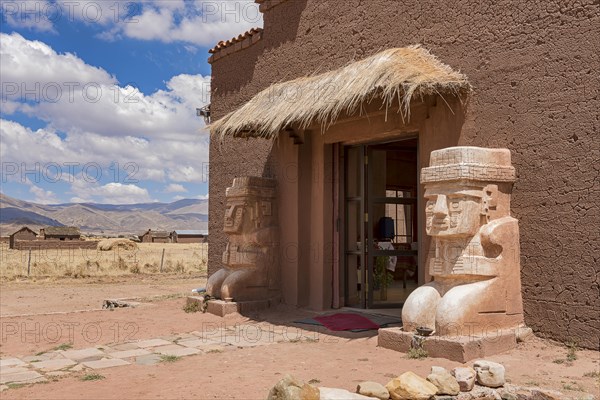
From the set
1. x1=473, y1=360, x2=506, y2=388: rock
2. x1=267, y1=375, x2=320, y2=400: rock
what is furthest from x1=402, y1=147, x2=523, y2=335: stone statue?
x1=267, y1=375, x2=320, y2=400: rock

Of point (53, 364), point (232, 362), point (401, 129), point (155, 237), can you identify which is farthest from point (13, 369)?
point (155, 237)

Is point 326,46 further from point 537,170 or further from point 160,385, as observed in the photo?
point 160,385

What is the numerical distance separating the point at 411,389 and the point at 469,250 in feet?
7.85

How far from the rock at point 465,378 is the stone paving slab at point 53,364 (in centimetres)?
390

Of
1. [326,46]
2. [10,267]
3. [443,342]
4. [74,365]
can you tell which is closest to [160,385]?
[74,365]

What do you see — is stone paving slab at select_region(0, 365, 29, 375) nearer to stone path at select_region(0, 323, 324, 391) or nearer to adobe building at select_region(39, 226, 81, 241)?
stone path at select_region(0, 323, 324, 391)

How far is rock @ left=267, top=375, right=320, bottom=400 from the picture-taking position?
3.78 m

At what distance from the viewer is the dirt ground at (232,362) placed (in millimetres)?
5051

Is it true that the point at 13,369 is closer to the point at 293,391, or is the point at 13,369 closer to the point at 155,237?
the point at 293,391

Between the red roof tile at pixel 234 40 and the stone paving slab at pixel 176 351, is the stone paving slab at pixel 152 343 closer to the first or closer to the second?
the stone paving slab at pixel 176 351

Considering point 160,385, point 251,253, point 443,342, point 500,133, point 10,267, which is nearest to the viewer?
point 160,385

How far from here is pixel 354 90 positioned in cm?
705

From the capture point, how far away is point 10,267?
21125mm

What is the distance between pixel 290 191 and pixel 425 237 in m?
2.72
